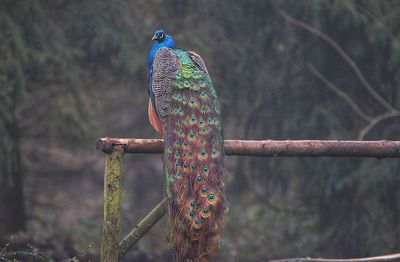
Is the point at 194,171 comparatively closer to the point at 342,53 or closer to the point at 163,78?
the point at 163,78

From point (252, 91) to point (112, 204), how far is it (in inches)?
201

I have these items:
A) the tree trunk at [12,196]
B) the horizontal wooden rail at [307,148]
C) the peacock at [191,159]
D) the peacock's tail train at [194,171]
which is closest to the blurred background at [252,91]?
the tree trunk at [12,196]

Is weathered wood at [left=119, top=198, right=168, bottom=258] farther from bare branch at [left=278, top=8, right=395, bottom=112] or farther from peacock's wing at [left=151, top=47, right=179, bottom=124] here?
bare branch at [left=278, top=8, right=395, bottom=112]

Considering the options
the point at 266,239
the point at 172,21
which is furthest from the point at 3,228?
the point at 266,239

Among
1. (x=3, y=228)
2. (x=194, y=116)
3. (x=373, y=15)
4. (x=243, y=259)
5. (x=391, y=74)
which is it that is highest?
(x=373, y=15)

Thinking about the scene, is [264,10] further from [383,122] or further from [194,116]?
[194,116]

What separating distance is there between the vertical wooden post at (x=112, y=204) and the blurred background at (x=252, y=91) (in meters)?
3.56

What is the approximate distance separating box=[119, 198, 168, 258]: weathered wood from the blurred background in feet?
11.5

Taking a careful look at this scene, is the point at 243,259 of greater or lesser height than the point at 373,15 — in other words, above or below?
below

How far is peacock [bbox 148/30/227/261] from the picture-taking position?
432 cm

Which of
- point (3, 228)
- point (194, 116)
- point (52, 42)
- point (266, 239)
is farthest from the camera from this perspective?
point (266, 239)

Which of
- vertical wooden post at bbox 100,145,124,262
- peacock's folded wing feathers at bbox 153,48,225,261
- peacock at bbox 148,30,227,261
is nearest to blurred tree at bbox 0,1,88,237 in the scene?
peacock at bbox 148,30,227,261

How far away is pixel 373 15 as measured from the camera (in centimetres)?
834

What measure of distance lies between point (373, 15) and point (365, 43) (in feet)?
1.24
